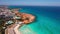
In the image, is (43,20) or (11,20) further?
(43,20)

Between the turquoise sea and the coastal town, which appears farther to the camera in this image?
the turquoise sea

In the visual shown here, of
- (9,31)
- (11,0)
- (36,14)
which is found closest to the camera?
(9,31)

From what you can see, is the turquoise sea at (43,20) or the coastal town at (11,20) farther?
the turquoise sea at (43,20)

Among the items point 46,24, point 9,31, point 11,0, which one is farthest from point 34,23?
point 11,0

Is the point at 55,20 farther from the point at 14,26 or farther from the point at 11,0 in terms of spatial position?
the point at 11,0
